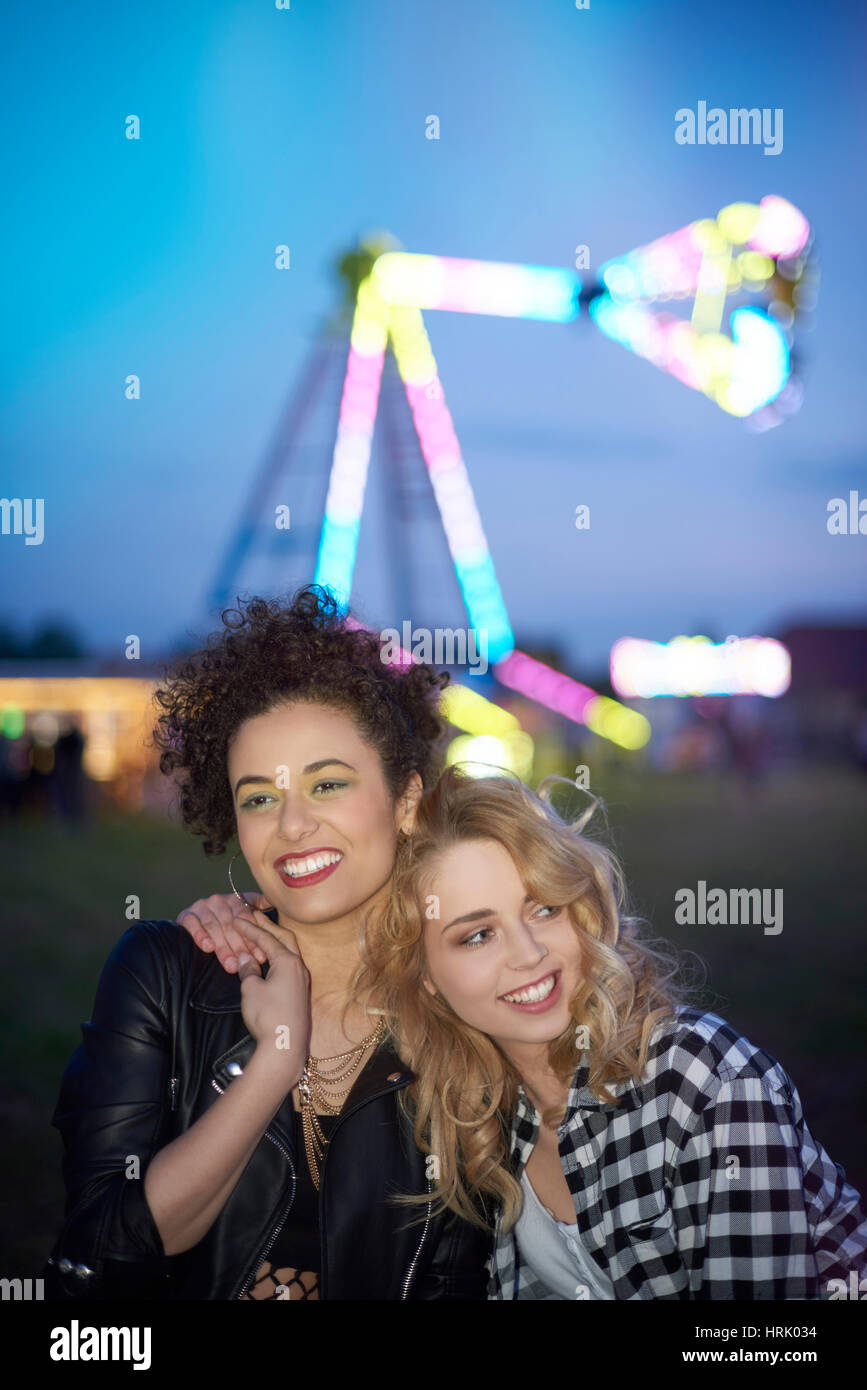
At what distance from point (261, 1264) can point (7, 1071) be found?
3517 millimetres

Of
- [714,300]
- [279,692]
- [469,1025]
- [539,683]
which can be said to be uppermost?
[714,300]

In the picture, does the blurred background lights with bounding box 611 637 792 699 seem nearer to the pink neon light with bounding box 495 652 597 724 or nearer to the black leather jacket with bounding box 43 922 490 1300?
the pink neon light with bounding box 495 652 597 724

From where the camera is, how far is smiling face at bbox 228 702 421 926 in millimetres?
2271

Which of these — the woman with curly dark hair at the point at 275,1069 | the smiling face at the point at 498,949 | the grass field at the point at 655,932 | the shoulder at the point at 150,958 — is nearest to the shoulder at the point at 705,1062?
the smiling face at the point at 498,949

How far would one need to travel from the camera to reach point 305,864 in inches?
89.4

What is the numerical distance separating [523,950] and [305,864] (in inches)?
20.9

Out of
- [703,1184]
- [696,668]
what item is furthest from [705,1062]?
[696,668]

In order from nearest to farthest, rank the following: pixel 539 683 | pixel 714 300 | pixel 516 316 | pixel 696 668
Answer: pixel 714 300, pixel 516 316, pixel 539 683, pixel 696 668

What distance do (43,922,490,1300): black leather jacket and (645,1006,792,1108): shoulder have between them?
57 centimetres

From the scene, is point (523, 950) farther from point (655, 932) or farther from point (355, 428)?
point (355, 428)

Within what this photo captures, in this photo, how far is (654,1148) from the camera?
2025mm

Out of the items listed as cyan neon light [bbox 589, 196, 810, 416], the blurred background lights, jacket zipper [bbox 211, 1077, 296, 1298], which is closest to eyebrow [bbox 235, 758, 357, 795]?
jacket zipper [bbox 211, 1077, 296, 1298]

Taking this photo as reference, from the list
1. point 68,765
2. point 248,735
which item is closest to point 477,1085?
point 248,735
